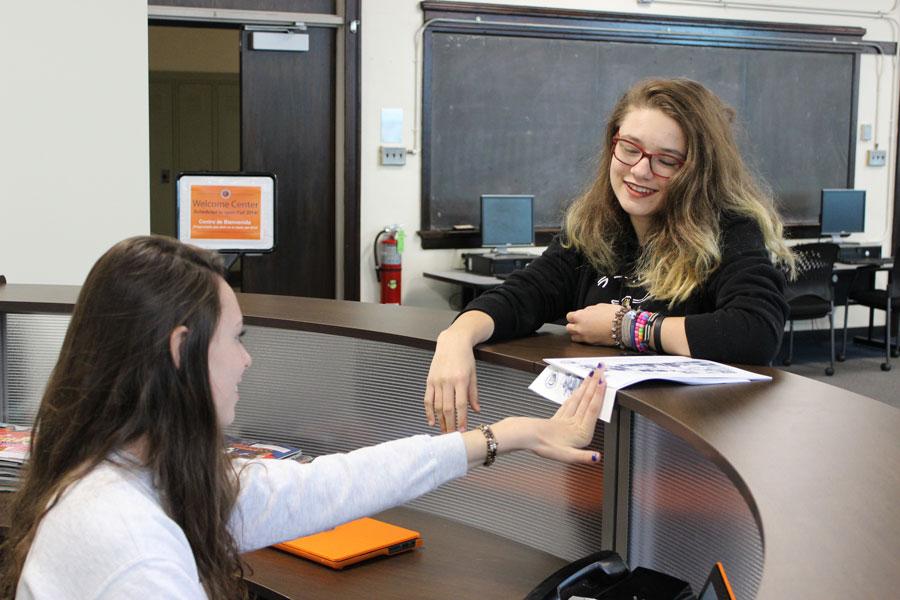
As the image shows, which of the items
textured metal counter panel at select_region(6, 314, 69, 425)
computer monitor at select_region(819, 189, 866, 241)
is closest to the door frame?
computer monitor at select_region(819, 189, 866, 241)

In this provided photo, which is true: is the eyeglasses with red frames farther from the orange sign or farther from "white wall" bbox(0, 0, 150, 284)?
"white wall" bbox(0, 0, 150, 284)

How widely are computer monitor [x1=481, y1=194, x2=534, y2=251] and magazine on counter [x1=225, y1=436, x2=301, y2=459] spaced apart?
14.1 ft

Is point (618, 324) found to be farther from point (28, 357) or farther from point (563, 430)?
point (28, 357)

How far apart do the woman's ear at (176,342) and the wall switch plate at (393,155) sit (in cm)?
524

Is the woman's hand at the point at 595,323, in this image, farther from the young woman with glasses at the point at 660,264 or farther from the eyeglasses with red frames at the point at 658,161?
the eyeglasses with red frames at the point at 658,161

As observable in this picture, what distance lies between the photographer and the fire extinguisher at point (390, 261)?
620 centimetres

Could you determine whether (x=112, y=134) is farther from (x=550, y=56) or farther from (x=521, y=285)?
(x=550, y=56)

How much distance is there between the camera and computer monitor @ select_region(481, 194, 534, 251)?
6.36 metres

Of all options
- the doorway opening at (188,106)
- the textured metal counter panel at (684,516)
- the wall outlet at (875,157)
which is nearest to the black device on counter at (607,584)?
the textured metal counter panel at (684,516)

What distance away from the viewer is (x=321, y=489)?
1340mm

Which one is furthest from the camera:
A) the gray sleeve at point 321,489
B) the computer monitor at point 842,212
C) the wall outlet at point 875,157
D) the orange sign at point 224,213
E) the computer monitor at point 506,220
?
the wall outlet at point 875,157

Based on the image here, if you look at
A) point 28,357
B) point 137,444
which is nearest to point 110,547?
point 137,444

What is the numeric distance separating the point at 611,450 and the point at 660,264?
37 cm

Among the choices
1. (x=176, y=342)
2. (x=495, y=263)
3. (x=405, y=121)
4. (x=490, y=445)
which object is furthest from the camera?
(x=405, y=121)
